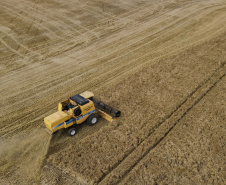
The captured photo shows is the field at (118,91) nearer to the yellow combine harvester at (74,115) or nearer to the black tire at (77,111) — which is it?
the yellow combine harvester at (74,115)

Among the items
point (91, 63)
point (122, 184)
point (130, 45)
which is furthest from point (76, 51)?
point (122, 184)

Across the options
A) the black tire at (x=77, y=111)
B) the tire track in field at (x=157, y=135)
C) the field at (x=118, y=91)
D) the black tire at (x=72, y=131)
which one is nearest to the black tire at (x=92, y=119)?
Result: the field at (x=118, y=91)

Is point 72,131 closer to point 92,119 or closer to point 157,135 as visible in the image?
point 92,119

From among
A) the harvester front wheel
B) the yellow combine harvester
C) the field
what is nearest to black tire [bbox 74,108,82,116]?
the yellow combine harvester

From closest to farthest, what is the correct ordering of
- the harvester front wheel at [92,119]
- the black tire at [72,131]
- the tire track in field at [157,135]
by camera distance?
the tire track in field at [157,135] → the black tire at [72,131] → the harvester front wheel at [92,119]

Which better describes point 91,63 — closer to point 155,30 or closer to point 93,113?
point 93,113

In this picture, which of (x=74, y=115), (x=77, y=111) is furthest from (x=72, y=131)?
(x=77, y=111)

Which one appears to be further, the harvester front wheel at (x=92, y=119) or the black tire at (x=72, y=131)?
the harvester front wheel at (x=92, y=119)
